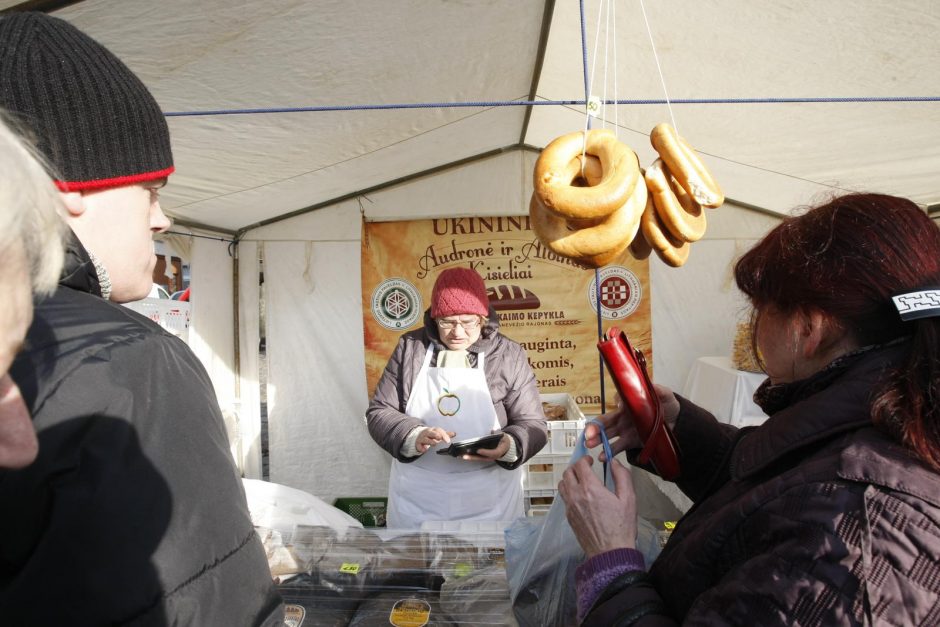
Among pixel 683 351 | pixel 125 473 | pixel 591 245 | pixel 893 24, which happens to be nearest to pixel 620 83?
pixel 893 24

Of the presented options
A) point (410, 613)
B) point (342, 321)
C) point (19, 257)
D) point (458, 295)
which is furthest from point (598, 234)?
point (342, 321)

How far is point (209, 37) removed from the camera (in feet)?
6.35

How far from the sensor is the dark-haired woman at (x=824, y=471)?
0.68 meters

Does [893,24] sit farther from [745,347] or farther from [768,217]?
[768,217]

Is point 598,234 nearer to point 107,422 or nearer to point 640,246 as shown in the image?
point 640,246

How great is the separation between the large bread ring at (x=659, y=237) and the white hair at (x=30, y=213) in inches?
49.0

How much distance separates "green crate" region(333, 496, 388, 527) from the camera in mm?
4684

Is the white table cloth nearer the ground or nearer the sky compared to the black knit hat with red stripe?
nearer the ground

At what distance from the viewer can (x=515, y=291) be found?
4715mm

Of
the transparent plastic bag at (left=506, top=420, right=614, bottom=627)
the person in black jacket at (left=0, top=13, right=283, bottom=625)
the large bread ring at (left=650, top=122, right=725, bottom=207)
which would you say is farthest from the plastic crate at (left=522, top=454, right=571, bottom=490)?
the person in black jacket at (left=0, top=13, right=283, bottom=625)

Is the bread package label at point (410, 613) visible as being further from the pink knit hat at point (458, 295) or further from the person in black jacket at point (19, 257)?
the pink knit hat at point (458, 295)

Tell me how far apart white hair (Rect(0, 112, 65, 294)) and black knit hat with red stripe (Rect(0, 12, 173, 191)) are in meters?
0.24

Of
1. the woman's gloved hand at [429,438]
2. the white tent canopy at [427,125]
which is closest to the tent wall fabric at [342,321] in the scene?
the white tent canopy at [427,125]

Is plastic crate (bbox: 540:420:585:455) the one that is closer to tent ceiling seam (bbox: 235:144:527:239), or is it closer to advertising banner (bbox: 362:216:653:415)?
advertising banner (bbox: 362:216:653:415)
